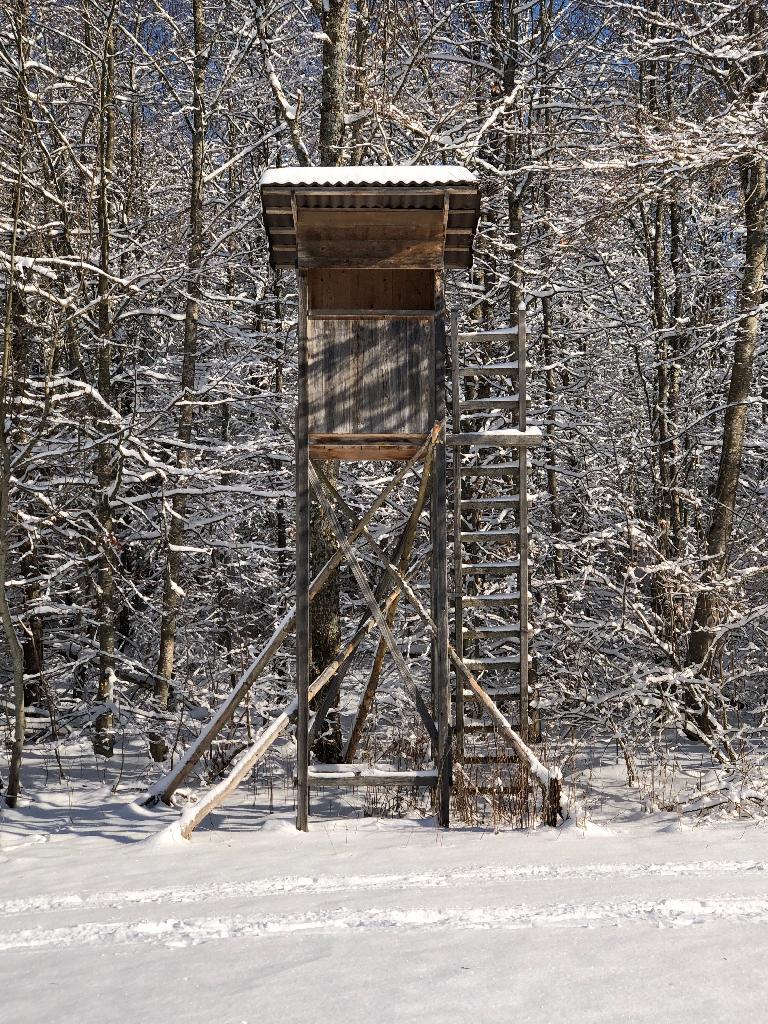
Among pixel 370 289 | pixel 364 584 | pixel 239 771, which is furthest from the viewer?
pixel 370 289

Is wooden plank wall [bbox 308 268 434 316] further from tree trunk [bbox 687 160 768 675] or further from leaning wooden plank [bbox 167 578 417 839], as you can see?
tree trunk [bbox 687 160 768 675]

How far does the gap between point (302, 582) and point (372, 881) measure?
2665 mm

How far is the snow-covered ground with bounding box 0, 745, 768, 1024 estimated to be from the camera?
344 cm

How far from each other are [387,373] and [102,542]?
427 centimetres

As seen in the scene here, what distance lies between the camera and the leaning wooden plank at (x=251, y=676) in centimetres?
761

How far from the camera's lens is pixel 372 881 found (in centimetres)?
550

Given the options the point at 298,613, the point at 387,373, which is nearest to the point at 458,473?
the point at 387,373

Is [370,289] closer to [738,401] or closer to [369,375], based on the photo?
[369,375]

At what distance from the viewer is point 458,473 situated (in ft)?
29.5

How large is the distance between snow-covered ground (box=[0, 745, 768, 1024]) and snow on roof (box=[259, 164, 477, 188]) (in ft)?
15.3

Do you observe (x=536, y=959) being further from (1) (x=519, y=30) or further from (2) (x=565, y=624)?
(1) (x=519, y=30)

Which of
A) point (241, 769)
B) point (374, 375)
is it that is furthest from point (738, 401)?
point (241, 769)

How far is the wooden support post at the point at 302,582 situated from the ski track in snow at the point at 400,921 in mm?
2523

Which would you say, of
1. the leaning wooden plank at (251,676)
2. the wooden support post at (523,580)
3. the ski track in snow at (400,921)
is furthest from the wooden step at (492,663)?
the ski track in snow at (400,921)
